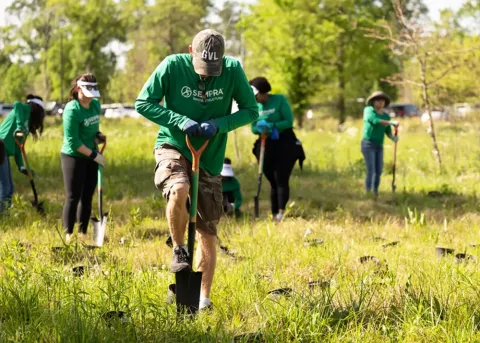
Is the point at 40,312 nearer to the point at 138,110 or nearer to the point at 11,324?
the point at 11,324

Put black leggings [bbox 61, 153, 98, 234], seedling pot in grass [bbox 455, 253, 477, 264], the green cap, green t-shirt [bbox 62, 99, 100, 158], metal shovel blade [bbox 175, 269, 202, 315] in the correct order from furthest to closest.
Answer: black leggings [bbox 61, 153, 98, 234] → green t-shirt [bbox 62, 99, 100, 158] → seedling pot in grass [bbox 455, 253, 477, 264] → the green cap → metal shovel blade [bbox 175, 269, 202, 315]

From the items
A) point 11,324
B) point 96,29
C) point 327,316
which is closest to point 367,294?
point 327,316

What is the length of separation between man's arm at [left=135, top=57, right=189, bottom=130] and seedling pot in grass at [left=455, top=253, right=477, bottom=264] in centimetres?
246

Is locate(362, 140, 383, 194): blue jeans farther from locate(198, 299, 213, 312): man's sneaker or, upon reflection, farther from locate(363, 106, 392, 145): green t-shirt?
locate(198, 299, 213, 312): man's sneaker

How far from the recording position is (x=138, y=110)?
3.80m

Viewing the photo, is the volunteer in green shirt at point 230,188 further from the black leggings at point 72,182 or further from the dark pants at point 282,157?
the black leggings at point 72,182

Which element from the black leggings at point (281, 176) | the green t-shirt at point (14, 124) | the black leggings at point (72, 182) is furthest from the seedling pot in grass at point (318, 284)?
the green t-shirt at point (14, 124)

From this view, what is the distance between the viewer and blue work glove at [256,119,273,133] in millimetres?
7523

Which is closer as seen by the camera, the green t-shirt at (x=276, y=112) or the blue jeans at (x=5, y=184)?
the blue jeans at (x=5, y=184)

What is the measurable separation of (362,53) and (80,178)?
27880 mm

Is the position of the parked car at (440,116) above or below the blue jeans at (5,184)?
above

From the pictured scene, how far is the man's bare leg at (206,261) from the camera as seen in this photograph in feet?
12.6

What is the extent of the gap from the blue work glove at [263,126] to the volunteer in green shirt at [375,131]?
2848 mm

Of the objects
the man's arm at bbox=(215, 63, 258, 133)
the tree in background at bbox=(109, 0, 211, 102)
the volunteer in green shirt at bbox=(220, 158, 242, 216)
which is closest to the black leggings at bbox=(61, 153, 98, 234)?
the volunteer in green shirt at bbox=(220, 158, 242, 216)
